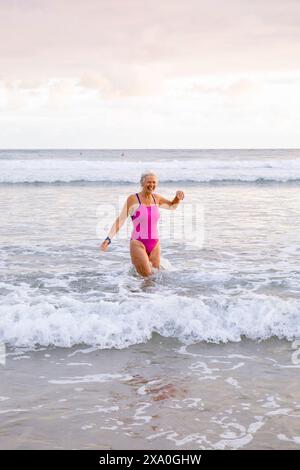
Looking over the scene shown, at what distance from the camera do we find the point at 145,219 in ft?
30.0

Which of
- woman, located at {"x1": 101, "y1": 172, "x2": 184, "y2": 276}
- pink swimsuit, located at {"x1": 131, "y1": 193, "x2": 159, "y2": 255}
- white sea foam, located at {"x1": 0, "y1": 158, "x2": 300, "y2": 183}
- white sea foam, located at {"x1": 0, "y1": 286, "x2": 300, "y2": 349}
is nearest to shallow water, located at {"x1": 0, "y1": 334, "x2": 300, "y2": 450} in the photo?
white sea foam, located at {"x1": 0, "y1": 286, "x2": 300, "y2": 349}

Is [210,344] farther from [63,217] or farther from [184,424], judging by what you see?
[63,217]

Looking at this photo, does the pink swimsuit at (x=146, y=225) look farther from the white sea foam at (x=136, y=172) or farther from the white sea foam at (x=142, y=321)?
the white sea foam at (x=136, y=172)

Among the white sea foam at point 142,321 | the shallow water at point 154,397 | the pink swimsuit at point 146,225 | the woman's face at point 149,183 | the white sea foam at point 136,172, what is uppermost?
the white sea foam at point 136,172

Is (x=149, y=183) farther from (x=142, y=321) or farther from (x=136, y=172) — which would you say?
(x=136, y=172)

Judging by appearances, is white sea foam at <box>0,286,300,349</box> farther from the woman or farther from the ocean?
the woman

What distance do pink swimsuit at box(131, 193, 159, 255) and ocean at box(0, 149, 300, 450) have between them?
0.55 metres

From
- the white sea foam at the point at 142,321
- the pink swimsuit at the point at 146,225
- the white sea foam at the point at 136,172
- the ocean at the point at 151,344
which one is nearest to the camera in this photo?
the ocean at the point at 151,344

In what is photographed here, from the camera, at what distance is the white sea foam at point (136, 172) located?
33781 mm

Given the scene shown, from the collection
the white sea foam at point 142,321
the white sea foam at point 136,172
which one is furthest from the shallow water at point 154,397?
the white sea foam at point 136,172

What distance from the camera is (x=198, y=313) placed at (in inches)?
266

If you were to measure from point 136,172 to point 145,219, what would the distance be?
98.7 ft

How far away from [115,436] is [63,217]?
12211mm

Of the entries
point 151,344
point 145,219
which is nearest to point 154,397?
point 151,344
